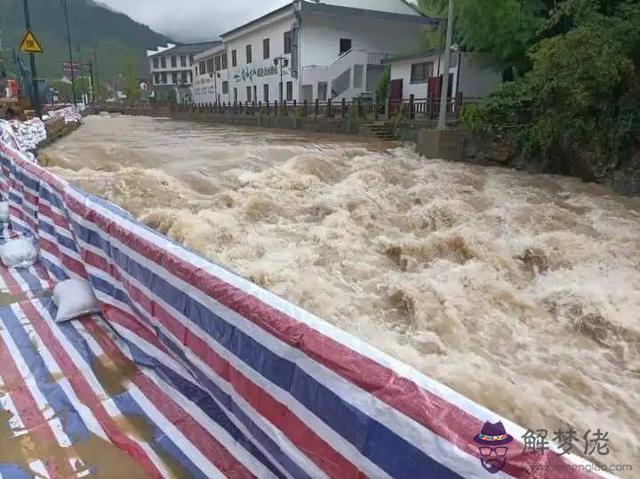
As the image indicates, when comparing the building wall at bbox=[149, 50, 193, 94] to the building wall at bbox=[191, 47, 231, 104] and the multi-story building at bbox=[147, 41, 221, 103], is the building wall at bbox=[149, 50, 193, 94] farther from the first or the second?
the building wall at bbox=[191, 47, 231, 104]

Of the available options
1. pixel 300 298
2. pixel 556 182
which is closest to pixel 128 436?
pixel 300 298

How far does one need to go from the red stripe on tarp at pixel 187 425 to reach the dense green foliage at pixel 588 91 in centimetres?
945

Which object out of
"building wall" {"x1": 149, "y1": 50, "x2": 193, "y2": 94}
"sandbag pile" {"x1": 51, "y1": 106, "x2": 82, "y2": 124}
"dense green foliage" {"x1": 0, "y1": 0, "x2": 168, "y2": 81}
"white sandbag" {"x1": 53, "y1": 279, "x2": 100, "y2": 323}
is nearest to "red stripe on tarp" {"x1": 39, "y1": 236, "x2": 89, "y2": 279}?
"white sandbag" {"x1": 53, "y1": 279, "x2": 100, "y2": 323}

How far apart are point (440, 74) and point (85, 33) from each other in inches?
6774

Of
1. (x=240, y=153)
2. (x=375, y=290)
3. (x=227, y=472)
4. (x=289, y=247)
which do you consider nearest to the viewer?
(x=227, y=472)

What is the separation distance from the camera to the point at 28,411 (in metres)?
2.62

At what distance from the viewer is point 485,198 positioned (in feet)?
27.6

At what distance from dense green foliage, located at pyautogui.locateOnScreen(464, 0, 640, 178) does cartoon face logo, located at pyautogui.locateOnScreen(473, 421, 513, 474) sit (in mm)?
9505

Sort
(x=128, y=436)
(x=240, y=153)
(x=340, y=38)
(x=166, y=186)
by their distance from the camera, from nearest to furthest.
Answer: (x=128, y=436)
(x=166, y=186)
(x=240, y=153)
(x=340, y=38)

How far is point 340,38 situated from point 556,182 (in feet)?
73.7

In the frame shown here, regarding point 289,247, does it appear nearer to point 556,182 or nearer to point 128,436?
point 128,436

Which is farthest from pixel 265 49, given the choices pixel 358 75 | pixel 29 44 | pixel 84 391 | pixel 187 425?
pixel 187 425

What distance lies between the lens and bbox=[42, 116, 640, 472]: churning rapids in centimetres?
321

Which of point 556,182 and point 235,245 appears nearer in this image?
point 235,245
